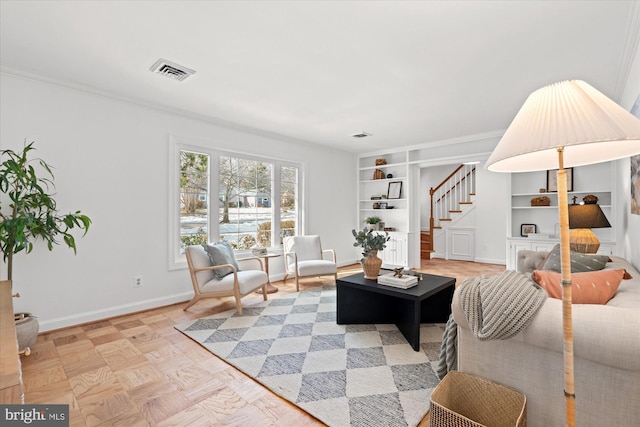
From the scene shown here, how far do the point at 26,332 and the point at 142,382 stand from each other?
3.91 feet

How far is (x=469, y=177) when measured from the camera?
742 centimetres

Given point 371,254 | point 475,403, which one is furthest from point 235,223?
point 475,403

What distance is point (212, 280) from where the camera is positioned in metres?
3.60

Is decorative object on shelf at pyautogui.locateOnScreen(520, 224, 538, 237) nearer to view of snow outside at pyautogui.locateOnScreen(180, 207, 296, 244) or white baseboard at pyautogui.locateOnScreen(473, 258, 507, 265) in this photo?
white baseboard at pyautogui.locateOnScreen(473, 258, 507, 265)

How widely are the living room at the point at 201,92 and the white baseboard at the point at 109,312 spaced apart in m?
0.01

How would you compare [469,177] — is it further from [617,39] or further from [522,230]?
[617,39]

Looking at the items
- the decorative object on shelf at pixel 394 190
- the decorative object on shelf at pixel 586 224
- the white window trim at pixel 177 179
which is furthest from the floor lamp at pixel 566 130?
the decorative object on shelf at pixel 394 190

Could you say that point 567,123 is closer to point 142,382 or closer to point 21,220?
point 142,382

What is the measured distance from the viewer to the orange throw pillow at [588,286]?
1444 mm

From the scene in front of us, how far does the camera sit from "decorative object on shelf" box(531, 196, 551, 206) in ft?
16.4

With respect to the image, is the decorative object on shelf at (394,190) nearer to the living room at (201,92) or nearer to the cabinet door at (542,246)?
the living room at (201,92)

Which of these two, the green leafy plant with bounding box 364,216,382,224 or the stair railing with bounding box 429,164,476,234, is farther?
the stair railing with bounding box 429,164,476,234

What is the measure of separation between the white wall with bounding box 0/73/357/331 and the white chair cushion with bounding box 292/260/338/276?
1550mm

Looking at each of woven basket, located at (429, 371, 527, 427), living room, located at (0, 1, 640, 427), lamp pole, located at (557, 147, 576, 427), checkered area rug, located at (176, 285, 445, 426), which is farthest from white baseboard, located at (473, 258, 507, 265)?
lamp pole, located at (557, 147, 576, 427)
